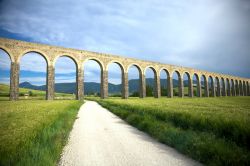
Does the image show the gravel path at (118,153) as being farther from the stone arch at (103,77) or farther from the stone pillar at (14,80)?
the stone arch at (103,77)

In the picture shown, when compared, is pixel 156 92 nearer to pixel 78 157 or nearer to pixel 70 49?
pixel 70 49

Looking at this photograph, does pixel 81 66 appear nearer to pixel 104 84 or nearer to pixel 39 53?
pixel 104 84

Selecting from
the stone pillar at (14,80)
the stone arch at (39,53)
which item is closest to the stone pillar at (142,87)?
the stone arch at (39,53)

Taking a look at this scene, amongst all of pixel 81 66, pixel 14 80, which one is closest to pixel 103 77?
pixel 81 66

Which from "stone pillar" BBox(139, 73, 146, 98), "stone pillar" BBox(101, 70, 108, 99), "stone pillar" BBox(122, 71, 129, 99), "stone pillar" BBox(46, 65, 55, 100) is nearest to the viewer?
"stone pillar" BBox(46, 65, 55, 100)

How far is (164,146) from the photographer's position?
19.6 ft

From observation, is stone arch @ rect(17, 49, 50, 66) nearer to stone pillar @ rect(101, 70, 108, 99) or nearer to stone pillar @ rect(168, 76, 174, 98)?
stone pillar @ rect(101, 70, 108, 99)

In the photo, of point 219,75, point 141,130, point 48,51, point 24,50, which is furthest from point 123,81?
point 219,75

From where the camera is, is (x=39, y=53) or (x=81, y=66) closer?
(x=39, y=53)

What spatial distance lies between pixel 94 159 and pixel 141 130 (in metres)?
4.36

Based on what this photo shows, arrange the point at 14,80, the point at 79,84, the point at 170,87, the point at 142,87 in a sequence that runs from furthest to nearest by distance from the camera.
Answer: the point at 170,87
the point at 142,87
the point at 79,84
the point at 14,80

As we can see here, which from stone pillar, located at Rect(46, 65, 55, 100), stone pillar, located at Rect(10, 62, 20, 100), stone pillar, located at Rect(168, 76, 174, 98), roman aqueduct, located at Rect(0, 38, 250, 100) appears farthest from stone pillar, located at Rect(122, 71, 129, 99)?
stone pillar, located at Rect(10, 62, 20, 100)

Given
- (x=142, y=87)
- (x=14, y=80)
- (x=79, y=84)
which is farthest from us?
(x=142, y=87)

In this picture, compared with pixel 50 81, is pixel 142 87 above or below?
below
